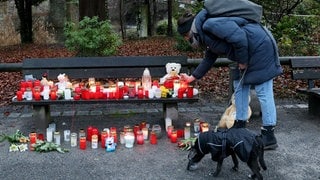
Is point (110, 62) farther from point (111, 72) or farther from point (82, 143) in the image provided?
point (82, 143)

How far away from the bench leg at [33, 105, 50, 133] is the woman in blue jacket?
7.12 ft

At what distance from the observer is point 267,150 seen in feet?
17.5

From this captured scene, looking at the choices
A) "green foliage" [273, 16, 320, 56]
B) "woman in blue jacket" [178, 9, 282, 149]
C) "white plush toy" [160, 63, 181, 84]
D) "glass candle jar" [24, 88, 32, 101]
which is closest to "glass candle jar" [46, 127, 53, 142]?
"glass candle jar" [24, 88, 32, 101]

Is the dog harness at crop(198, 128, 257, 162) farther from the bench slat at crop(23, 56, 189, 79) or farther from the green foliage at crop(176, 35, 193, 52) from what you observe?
the green foliage at crop(176, 35, 193, 52)

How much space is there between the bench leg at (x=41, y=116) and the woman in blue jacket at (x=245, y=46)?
2.17 metres

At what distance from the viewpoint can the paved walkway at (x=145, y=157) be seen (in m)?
4.65

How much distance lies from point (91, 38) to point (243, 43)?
4012 mm

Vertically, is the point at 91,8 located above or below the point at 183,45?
above

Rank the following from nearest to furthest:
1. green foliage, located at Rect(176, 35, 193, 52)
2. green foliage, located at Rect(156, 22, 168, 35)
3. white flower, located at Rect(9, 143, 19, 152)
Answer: white flower, located at Rect(9, 143, 19, 152), green foliage, located at Rect(176, 35, 193, 52), green foliage, located at Rect(156, 22, 168, 35)

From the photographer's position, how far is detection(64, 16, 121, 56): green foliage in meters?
8.15

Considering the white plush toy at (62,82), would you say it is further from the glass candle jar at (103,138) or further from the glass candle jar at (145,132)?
the glass candle jar at (145,132)

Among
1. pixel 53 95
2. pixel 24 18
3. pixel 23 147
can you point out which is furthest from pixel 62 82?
pixel 24 18

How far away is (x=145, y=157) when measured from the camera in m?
5.15

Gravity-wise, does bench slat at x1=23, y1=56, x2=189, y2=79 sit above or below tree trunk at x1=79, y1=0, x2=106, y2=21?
below
